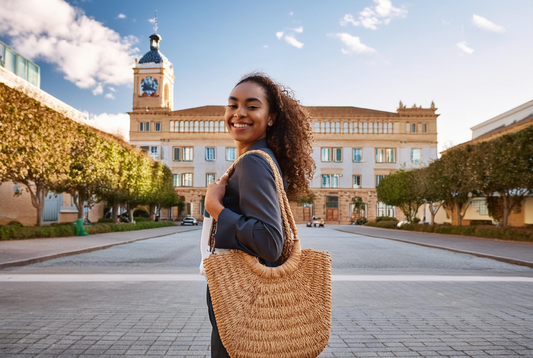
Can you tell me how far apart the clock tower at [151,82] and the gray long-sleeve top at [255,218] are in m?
70.4

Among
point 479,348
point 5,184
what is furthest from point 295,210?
point 479,348

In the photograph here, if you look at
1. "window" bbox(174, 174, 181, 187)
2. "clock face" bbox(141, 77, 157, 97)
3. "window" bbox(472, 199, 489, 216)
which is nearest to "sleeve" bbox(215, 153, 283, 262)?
"window" bbox(472, 199, 489, 216)

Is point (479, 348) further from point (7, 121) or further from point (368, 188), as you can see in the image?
point (368, 188)

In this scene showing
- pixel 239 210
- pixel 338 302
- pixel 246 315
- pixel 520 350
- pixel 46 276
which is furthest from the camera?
pixel 46 276

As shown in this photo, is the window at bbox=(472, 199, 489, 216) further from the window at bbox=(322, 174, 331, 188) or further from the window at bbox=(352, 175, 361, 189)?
the window at bbox=(322, 174, 331, 188)

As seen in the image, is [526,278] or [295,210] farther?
[295,210]

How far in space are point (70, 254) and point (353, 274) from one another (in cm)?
872

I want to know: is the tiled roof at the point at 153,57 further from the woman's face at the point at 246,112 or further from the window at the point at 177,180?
the woman's face at the point at 246,112

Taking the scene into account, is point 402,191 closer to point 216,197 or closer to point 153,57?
point 216,197

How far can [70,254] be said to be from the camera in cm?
1387

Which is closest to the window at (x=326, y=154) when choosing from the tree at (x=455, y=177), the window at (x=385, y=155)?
the window at (x=385, y=155)

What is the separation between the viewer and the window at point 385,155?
6912cm

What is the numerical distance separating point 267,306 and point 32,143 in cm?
2089

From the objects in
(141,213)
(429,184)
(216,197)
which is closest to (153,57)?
(141,213)
